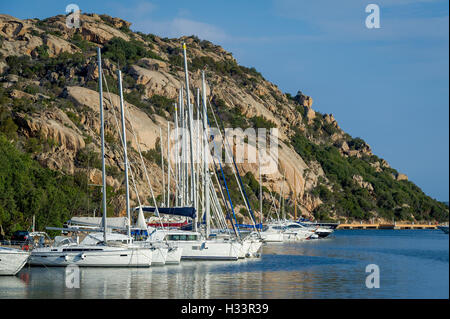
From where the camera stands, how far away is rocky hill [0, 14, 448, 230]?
2625 inches

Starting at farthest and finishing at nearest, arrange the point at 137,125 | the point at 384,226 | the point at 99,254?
the point at 384,226, the point at 137,125, the point at 99,254

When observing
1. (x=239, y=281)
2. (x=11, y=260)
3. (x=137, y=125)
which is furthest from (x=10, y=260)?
(x=137, y=125)

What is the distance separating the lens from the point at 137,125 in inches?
3482

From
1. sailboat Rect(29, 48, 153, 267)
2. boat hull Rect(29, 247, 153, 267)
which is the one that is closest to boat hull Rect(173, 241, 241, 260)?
sailboat Rect(29, 48, 153, 267)

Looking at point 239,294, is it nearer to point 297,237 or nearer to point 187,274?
point 187,274

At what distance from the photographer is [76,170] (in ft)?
231

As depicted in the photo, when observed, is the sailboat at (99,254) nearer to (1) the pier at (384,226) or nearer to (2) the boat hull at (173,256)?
(2) the boat hull at (173,256)

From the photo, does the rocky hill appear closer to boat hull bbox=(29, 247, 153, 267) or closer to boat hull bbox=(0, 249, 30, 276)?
boat hull bbox=(29, 247, 153, 267)
